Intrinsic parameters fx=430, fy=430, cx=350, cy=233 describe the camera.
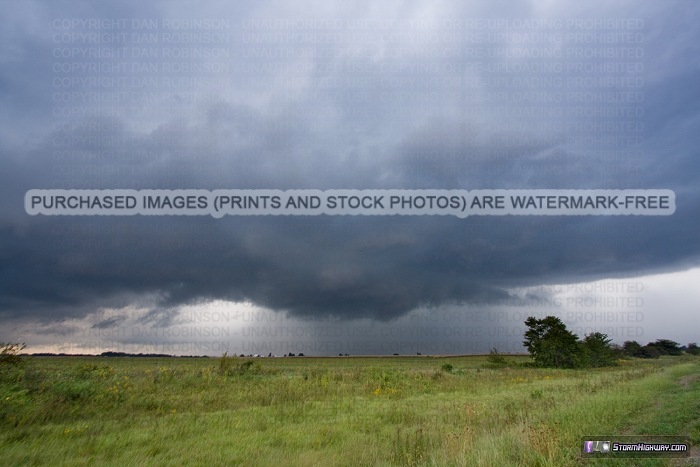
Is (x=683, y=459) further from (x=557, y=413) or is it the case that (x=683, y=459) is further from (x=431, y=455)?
(x=557, y=413)

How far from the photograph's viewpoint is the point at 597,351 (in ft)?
234

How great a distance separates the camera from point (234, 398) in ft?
64.2

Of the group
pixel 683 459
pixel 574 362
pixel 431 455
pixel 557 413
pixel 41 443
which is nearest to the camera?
pixel 683 459

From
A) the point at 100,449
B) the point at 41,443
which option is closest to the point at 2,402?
the point at 41,443

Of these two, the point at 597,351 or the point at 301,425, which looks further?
the point at 597,351

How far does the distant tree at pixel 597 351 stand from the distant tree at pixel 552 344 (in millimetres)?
2798

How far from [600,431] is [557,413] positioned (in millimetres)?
2867

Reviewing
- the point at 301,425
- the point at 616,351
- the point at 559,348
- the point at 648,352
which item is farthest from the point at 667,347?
the point at 301,425

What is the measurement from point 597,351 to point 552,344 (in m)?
14.3

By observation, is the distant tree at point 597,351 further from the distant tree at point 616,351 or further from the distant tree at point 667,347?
the distant tree at point 667,347

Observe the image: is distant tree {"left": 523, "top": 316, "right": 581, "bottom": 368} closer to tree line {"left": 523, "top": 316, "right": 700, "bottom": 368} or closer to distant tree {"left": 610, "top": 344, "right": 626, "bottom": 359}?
tree line {"left": 523, "top": 316, "right": 700, "bottom": 368}

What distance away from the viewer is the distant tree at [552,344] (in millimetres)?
62062

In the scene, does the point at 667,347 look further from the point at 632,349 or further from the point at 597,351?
the point at 597,351

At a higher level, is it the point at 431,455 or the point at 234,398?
the point at 431,455
